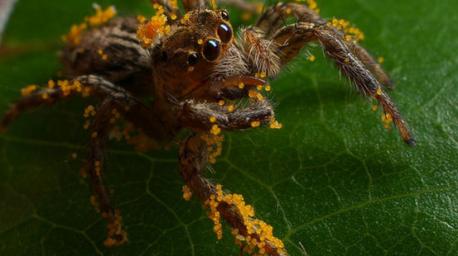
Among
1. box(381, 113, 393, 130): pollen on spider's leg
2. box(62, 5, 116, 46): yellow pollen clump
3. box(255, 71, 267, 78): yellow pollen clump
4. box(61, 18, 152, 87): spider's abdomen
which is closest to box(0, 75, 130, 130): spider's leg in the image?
box(61, 18, 152, 87): spider's abdomen

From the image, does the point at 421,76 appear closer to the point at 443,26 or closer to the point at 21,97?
the point at 443,26

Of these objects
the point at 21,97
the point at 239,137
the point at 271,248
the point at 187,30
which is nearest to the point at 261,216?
the point at 271,248

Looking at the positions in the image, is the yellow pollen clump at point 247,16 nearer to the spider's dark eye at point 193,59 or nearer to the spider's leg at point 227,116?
the spider's dark eye at point 193,59

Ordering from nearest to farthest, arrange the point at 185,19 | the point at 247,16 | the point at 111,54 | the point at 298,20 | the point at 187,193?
the point at 187,193 → the point at 185,19 → the point at 298,20 → the point at 111,54 → the point at 247,16

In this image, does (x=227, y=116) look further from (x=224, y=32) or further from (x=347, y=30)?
(x=347, y=30)

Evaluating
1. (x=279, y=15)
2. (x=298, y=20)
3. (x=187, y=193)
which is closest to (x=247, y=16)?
(x=279, y=15)

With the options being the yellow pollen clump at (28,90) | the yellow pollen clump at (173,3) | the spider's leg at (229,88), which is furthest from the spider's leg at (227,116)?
the yellow pollen clump at (28,90)

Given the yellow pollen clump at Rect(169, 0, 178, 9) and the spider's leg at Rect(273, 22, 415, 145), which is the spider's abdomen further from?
the spider's leg at Rect(273, 22, 415, 145)
